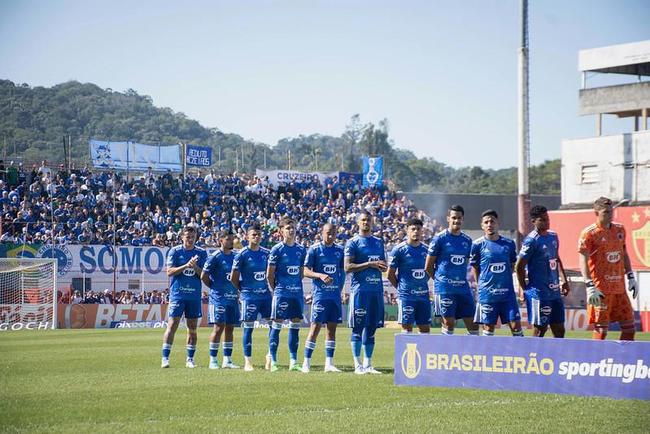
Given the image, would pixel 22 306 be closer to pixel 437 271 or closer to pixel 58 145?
pixel 437 271

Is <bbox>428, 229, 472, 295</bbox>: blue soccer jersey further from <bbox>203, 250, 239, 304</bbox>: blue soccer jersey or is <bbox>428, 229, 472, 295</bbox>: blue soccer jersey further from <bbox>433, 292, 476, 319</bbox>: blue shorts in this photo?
<bbox>203, 250, 239, 304</bbox>: blue soccer jersey

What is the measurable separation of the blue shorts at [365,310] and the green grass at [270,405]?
3.29ft

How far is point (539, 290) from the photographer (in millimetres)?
15273

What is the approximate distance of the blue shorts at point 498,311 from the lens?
15359 millimetres

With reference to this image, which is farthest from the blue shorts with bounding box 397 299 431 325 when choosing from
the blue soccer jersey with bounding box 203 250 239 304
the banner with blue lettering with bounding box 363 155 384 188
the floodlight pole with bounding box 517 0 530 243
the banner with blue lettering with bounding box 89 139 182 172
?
the banner with blue lettering with bounding box 363 155 384 188

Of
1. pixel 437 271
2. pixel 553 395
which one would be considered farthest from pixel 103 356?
pixel 553 395

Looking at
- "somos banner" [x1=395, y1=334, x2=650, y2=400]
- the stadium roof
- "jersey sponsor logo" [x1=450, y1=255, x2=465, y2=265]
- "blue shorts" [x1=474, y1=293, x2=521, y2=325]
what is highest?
the stadium roof

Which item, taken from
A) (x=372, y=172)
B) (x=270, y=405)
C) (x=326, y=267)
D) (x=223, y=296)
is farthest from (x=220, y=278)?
(x=372, y=172)

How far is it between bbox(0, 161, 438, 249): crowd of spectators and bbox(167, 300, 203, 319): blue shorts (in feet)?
75.2

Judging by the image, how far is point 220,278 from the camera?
736 inches

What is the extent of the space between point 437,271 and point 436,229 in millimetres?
49810

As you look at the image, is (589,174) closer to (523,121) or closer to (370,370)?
(523,121)

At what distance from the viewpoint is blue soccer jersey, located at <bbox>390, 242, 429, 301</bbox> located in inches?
644

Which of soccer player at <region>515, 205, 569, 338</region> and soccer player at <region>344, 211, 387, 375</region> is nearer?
soccer player at <region>515, 205, 569, 338</region>
